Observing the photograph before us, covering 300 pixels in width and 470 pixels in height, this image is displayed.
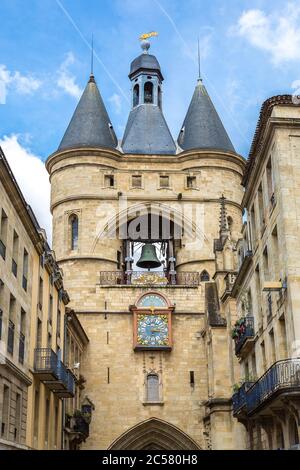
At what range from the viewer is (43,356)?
21.8 metres

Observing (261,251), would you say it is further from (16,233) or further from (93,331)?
(93,331)

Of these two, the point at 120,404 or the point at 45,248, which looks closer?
the point at 45,248

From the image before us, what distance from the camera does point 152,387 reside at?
32938 mm

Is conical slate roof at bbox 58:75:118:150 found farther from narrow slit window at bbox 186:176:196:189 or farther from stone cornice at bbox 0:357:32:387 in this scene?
stone cornice at bbox 0:357:32:387

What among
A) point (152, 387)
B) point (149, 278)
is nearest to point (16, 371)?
point (152, 387)

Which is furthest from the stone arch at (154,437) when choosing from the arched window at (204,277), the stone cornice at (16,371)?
the stone cornice at (16,371)

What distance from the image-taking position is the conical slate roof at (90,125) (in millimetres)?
37594

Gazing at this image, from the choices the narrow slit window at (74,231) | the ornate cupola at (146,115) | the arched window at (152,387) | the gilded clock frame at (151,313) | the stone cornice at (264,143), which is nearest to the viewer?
the stone cornice at (264,143)

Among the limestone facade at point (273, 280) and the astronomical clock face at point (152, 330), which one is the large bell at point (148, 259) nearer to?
the astronomical clock face at point (152, 330)

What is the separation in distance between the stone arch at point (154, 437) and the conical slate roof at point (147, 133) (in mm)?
14023

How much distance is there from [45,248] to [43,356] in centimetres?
363
